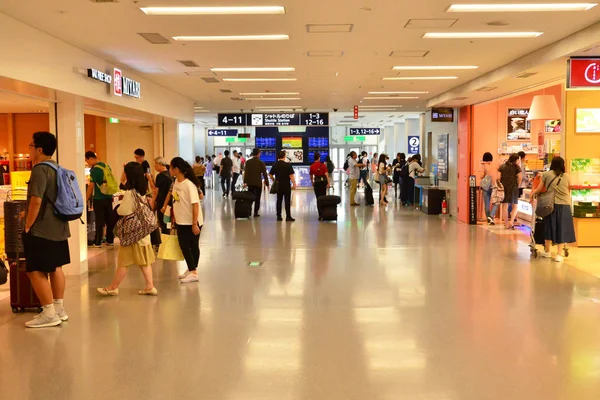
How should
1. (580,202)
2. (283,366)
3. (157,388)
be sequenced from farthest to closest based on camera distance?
(580,202)
(283,366)
(157,388)

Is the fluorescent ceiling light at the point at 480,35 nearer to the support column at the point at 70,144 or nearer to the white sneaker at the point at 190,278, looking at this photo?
the white sneaker at the point at 190,278

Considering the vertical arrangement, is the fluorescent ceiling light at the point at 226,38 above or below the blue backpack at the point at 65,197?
above

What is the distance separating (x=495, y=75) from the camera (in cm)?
1084

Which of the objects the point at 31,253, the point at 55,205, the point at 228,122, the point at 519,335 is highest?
the point at 228,122

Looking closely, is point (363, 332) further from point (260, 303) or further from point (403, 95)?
point (403, 95)

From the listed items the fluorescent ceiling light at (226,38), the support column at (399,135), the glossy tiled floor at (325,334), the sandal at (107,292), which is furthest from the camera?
the support column at (399,135)

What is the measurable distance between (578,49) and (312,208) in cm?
1113

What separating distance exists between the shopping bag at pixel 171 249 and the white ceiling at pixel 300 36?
2.55 m

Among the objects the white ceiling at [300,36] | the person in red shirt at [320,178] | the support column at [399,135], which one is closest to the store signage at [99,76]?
the white ceiling at [300,36]

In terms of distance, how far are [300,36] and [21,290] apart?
Answer: 4440mm

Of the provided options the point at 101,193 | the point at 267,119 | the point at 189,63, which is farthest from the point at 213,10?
the point at 267,119

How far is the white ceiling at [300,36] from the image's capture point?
6293 mm

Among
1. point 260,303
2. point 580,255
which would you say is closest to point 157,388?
point 260,303

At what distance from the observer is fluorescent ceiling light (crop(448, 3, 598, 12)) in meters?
6.24
